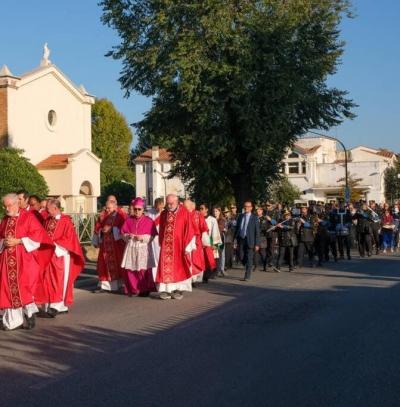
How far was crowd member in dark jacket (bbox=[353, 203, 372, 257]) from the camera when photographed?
77.3ft

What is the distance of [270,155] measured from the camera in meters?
27.5

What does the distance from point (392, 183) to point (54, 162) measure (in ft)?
150

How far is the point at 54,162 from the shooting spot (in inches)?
1626

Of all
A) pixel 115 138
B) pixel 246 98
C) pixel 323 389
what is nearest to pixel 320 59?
pixel 246 98

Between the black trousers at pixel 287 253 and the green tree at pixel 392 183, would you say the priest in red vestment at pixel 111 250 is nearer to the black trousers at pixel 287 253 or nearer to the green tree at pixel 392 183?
the black trousers at pixel 287 253

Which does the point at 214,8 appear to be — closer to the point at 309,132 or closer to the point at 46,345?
the point at 309,132

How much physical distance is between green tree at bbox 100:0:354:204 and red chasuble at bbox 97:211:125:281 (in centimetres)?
1172

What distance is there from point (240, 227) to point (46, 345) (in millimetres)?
8734

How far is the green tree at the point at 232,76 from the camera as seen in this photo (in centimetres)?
2545

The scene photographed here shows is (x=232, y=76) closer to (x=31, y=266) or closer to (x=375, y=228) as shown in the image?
(x=375, y=228)

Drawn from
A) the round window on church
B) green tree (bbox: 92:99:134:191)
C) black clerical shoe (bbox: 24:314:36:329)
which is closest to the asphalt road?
black clerical shoe (bbox: 24:314:36:329)

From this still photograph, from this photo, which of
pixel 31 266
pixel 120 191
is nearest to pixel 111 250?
pixel 31 266

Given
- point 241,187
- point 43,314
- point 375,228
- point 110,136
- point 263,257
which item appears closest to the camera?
point 43,314

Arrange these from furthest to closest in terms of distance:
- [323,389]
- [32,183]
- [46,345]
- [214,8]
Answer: [32,183]
[214,8]
[46,345]
[323,389]
